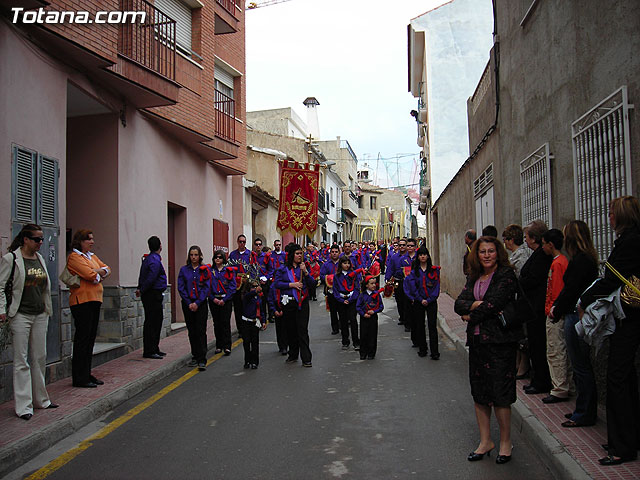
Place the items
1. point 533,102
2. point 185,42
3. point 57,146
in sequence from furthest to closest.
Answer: point 185,42, point 533,102, point 57,146

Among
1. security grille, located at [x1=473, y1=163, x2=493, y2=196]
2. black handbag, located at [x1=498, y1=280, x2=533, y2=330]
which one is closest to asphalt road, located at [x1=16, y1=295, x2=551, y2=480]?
black handbag, located at [x1=498, y1=280, x2=533, y2=330]

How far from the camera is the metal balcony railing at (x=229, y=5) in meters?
16.0

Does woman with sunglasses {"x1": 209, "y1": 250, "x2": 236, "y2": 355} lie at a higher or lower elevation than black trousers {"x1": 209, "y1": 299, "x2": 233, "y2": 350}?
higher

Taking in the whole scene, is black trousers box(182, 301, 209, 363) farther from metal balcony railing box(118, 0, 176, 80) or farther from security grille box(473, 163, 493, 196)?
security grille box(473, 163, 493, 196)

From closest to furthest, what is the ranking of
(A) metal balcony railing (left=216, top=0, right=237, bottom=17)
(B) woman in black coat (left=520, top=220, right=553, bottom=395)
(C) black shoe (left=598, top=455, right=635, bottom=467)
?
(C) black shoe (left=598, top=455, right=635, bottom=467) < (B) woman in black coat (left=520, top=220, right=553, bottom=395) < (A) metal balcony railing (left=216, top=0, right=237, bottom=17)

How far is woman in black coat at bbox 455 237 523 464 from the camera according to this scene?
490 cm

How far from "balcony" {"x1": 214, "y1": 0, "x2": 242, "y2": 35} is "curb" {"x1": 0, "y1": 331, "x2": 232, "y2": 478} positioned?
1051 cm

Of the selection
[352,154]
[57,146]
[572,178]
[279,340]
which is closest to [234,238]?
[279,340]

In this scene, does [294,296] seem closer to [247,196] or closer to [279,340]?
[279,340]

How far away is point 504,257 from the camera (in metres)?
5.05

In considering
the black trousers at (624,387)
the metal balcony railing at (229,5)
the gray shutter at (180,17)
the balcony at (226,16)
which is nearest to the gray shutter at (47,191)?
the gray shutter at (180,17)

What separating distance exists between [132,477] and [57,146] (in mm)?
5351

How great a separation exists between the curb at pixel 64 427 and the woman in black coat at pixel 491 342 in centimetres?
374

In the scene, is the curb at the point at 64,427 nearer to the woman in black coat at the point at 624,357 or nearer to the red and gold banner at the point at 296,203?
the woman in black coat at the point at 624,357
